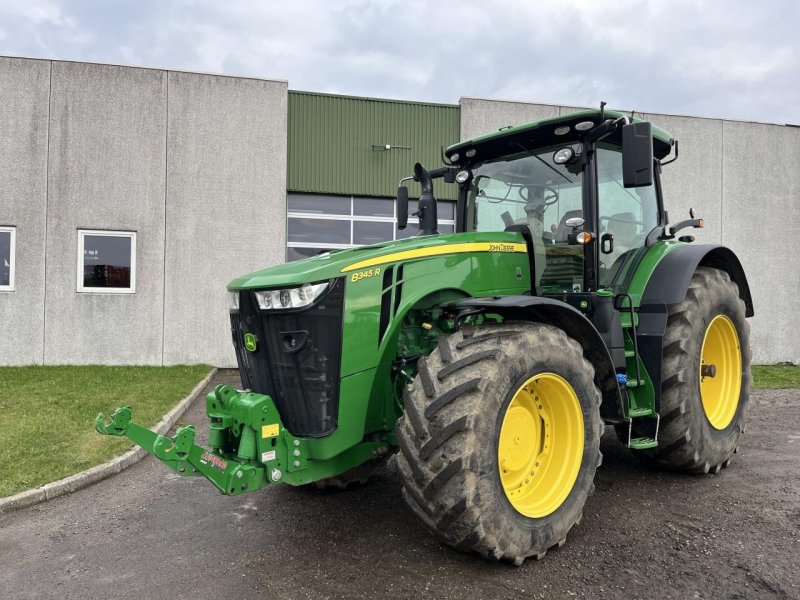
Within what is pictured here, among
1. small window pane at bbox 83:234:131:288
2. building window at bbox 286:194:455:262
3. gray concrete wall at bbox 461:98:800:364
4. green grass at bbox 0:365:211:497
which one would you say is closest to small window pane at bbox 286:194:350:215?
building window at bbox 286:194:455:262

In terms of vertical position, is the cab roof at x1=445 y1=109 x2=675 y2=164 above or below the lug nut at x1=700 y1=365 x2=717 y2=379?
above

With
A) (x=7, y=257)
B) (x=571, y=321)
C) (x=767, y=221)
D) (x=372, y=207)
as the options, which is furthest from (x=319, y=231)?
(x=767, y=221)

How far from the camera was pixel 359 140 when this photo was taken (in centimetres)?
1298

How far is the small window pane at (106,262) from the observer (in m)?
11.8

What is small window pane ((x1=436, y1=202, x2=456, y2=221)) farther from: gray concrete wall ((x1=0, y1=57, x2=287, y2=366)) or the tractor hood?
the tractor hood

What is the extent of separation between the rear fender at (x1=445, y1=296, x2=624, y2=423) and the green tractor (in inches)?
0.6

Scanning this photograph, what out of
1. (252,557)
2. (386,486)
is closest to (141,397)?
(386,486)

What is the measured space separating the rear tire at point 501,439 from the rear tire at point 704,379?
3.74ft

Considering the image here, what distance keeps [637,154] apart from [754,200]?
13.5 meters

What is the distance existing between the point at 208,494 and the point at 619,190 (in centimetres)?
397

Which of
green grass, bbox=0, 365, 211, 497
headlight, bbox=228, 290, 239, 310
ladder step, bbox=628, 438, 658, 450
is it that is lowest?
green grass, bbox=0, 365, 211, 497

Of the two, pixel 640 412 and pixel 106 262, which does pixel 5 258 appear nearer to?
pixel 106 262

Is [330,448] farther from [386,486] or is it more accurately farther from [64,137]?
[64,137]

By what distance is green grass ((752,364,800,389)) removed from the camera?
10406 millimetres
